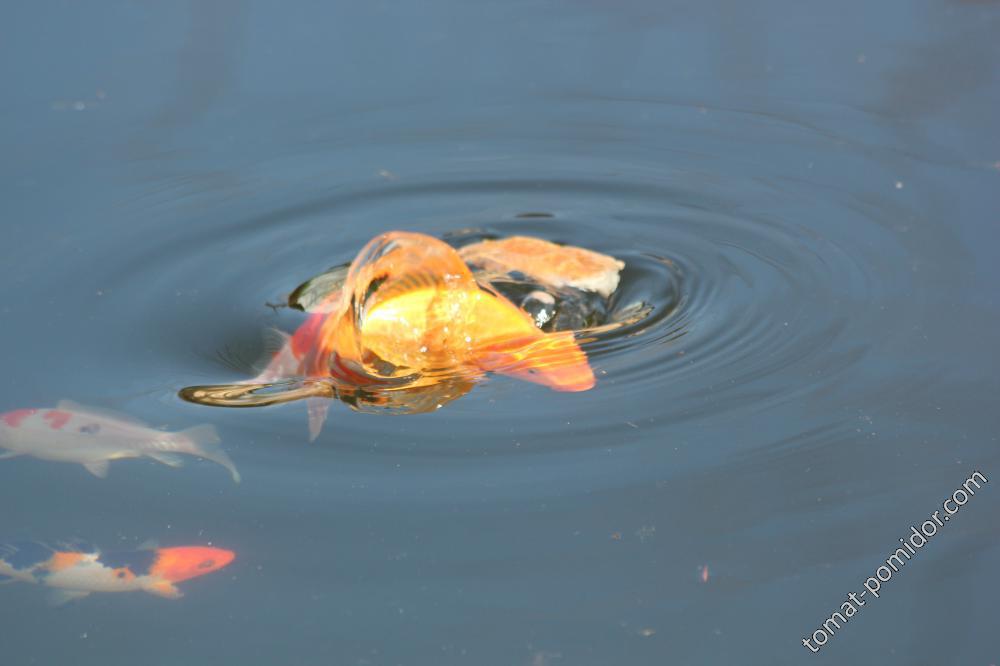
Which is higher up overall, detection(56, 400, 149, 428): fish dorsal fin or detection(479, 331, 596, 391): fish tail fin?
detection(479, 331, 596, 391): fish tail fin

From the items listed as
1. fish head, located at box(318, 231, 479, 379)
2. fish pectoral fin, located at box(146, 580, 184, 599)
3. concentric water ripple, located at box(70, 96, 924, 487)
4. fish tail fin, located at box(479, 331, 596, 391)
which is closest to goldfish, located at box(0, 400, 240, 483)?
concentric water ripple, located at box(70, 96, 924, 487)

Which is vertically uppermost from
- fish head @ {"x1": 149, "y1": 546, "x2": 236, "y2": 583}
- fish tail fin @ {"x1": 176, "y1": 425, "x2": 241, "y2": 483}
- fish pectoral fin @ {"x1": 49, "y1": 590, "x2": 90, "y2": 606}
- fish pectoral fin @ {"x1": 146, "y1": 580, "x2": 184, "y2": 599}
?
fish tail fin @ {"x1": 176, "y1": 425, "x2": 241, "y2": 483}

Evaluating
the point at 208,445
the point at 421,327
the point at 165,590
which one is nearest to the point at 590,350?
the point at 421,327

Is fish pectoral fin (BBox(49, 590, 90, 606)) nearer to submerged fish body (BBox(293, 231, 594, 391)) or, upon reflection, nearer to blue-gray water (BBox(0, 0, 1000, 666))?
blue-gray water (BBox(0, 0, 1000, 666))

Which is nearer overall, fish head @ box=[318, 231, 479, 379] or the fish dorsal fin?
the fish dorsal fin

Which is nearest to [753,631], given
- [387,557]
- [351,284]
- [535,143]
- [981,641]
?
[981,641]

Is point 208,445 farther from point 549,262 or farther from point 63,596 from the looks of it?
point 549,262
